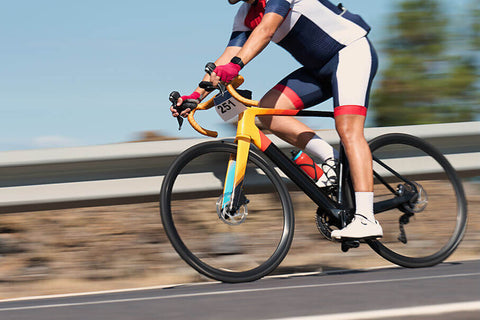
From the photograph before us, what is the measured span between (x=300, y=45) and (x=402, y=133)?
1.02 metres

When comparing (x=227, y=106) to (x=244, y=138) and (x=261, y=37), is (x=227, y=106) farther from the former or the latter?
(x=261, y=37)

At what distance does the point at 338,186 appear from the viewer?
4684 millimetres

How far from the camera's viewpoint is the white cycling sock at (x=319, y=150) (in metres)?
4.79

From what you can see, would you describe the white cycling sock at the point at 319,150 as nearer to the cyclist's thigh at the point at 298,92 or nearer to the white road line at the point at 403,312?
the cyclist's thigh at the point at 298,92

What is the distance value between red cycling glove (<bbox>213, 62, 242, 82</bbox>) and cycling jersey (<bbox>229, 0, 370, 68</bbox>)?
56 cm

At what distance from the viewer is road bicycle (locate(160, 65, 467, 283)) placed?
443 cm

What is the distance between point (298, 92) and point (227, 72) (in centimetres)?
76

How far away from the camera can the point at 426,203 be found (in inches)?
197

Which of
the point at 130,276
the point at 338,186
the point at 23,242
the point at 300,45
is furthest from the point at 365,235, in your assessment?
the point at 23,242

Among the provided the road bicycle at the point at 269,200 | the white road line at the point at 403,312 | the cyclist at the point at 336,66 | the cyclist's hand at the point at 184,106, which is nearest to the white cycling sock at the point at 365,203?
the cyclist at the point at 336,66

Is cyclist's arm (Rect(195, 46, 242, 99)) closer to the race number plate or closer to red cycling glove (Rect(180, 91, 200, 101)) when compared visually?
red cycling glove (Rect(180, 91, 200, 101))

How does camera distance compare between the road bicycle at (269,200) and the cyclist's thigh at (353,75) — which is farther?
the cyclist's thigh at (353,75)

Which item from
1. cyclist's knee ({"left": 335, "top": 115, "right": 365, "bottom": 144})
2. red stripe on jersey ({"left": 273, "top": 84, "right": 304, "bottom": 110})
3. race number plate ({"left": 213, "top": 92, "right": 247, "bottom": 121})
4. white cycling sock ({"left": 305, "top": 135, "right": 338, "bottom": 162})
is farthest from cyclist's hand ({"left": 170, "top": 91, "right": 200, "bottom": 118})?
cyclist's knee ({"left": 335, "top": 115, "right": 365, "bottom": 144})

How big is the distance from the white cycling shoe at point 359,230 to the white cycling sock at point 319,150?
0.50 meters
